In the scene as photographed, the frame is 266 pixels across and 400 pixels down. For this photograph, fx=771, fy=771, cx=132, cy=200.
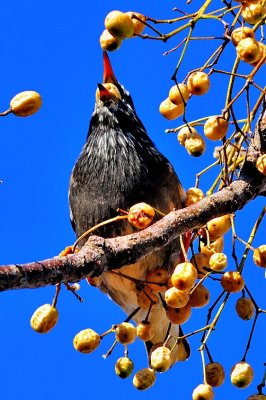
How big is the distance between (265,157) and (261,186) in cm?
17

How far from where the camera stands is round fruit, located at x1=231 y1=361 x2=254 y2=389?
2.11 m

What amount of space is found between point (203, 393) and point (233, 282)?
328 millimetres

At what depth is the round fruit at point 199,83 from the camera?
2.06 meters

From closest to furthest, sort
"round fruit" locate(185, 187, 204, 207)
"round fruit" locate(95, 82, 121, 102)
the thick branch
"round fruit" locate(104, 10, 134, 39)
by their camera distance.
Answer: the thick branch < "round fruit" locate(104, 10, 134, 39) < "round fruit" locate(185, 187, 204, 207) < "round fruit" locate(95, 82, 121, 102)

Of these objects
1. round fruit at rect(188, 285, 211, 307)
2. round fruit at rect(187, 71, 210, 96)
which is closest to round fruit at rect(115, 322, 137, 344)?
round fruit at rect(188, 285, 211, 307)

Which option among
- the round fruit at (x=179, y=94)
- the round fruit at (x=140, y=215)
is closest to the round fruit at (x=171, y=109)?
the round fruit at (x=179, y=94)

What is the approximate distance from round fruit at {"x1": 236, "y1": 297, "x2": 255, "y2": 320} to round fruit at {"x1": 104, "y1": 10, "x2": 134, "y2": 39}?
0.81 m

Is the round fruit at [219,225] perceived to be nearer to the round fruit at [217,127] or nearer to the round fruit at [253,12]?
the round fruit at [217,127]

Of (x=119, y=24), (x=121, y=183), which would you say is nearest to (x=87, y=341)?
(x=119, y=24)

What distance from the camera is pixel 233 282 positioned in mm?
2061

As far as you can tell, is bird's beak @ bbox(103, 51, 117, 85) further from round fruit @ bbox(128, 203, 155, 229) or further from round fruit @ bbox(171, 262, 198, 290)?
round fruit @ bbox(171, 262, 198, 290)

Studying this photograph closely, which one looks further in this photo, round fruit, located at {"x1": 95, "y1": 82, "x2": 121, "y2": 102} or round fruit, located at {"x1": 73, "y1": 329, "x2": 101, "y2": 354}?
round fruit, located at {"x1": 95, "y1": 82, "x2": 121, "y2": 102}

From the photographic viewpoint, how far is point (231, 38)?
6.71ft

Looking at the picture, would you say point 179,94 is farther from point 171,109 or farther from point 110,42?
point 110,42
